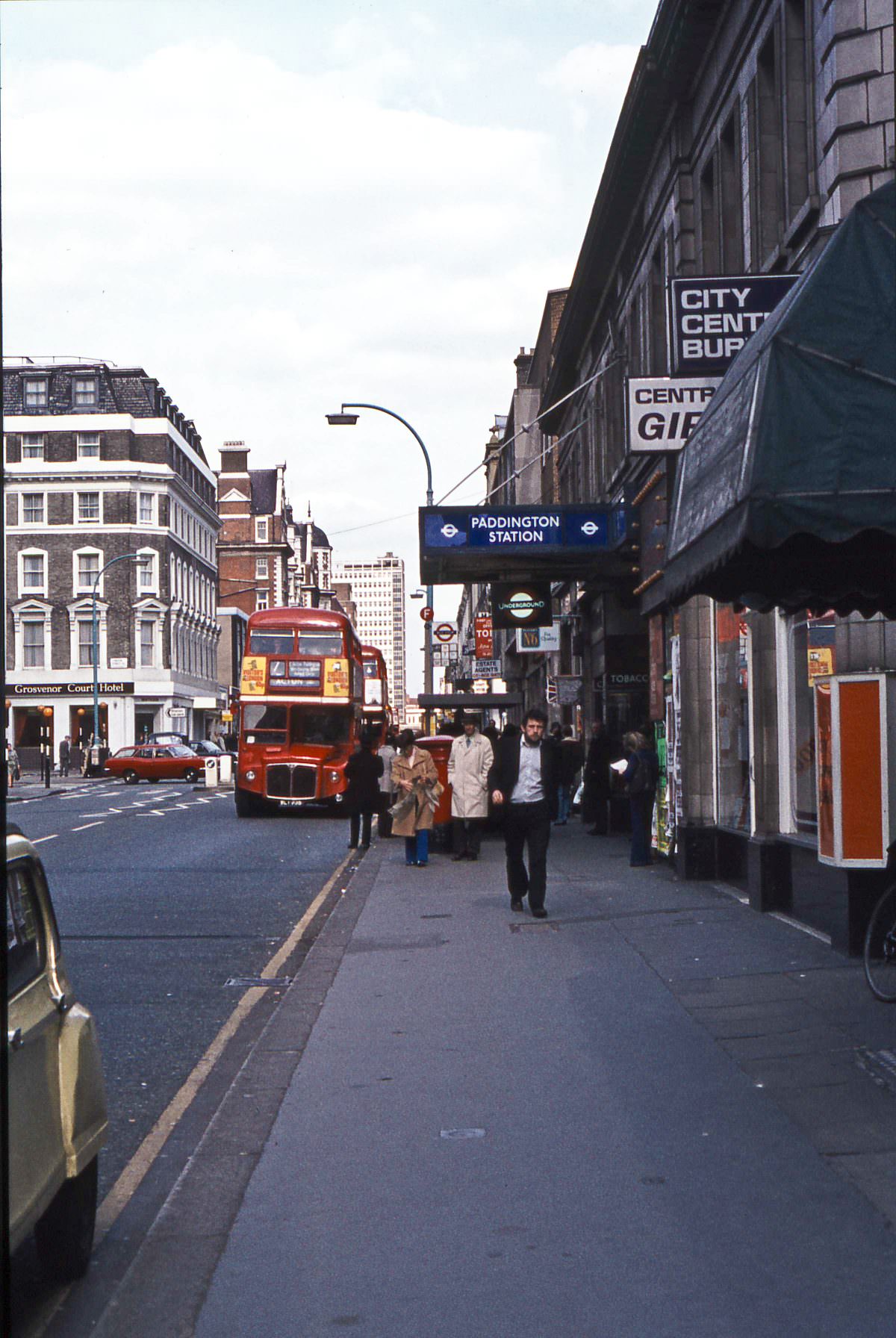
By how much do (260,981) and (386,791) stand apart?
1368 centimetres

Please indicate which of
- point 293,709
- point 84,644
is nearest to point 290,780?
point 293,709

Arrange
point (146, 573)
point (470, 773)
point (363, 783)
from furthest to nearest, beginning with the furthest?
point (146, 573) < point (363, 783) < point (470, 773)

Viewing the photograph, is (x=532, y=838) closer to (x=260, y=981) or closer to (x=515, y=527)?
(x=260, y=981)

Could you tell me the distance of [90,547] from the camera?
84562 millimetres

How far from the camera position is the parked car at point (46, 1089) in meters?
4.16

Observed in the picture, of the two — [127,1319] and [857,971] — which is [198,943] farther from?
[127,1319]

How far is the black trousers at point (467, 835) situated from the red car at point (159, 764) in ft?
125

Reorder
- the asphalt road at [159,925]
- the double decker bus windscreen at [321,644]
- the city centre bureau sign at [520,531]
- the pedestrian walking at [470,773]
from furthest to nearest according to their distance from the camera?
the double decker bus windscreen at [321,644] < the city centre bureau sign at [520,531] < the pedestrian walking at [470,773] < the asphalt road at [159,925]

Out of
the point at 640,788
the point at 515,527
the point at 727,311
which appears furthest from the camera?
the point at 515,527

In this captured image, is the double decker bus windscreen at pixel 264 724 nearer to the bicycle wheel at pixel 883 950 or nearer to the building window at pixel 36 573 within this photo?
the bicycle wheel at pixel 883 950

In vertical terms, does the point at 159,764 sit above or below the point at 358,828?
below

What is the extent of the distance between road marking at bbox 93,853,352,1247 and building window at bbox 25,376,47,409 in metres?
77.5

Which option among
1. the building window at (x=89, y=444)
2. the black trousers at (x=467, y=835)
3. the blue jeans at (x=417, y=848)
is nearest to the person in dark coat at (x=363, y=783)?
the black trousers at (x=467, y=835)

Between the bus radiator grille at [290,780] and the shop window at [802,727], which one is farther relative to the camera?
the bus radiator grille at [290,780]
